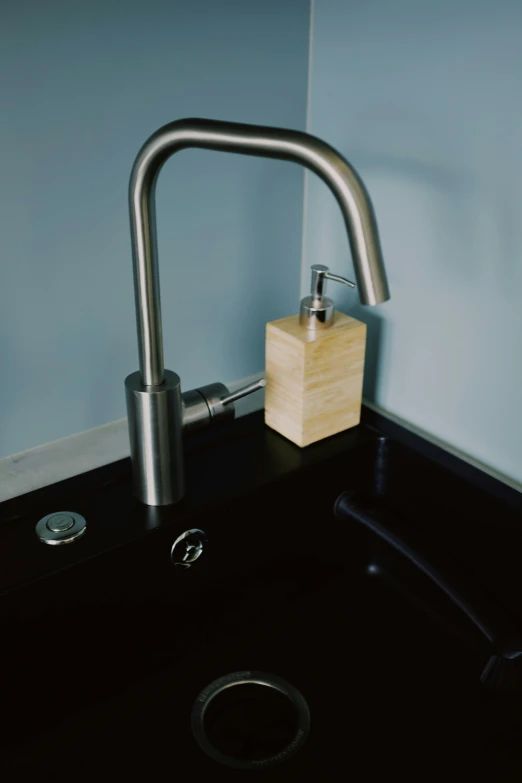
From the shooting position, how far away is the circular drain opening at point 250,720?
2.12 ft

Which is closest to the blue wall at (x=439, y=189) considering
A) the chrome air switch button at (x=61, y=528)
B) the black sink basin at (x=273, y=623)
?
the black sink basin at (x=273, y=623)

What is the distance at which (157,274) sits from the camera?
0.64 metres

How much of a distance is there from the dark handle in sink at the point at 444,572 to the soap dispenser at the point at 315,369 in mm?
93

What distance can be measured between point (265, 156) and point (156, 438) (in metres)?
0.28

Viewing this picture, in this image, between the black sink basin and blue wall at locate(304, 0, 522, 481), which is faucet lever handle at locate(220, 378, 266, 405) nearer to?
the black sink basin

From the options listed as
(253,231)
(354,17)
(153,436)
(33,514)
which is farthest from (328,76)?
(33,514)

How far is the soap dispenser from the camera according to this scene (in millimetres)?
759

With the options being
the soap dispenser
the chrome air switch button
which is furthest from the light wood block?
the chrome air switch button

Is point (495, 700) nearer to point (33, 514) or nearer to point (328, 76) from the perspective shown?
point (33, 514)

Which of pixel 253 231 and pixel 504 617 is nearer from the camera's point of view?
pixel 504 617

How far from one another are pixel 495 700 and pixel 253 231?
0.57 meters

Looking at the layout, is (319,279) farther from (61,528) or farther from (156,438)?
(61,528)

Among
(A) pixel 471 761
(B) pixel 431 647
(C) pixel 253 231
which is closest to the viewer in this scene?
(A) pixel 471 761

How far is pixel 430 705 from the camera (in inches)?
27.0
